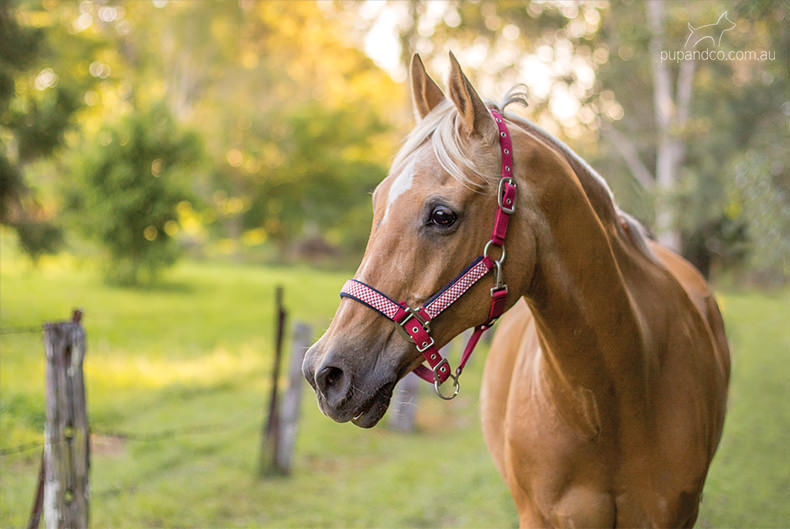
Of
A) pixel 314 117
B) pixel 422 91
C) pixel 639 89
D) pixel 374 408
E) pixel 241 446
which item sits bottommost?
pixel 241 446

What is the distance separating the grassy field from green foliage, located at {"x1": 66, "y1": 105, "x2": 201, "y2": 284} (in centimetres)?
218

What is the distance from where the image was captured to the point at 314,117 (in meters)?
26.6

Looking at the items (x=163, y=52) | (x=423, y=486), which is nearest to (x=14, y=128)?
(x=423, y=486)

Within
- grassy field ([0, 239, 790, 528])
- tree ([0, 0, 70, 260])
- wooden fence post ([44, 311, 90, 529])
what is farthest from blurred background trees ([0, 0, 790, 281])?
wooden fence post ([44, 311, 90, 529])

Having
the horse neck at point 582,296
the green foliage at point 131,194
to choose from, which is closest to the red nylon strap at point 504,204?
the horse neck at point 582,296

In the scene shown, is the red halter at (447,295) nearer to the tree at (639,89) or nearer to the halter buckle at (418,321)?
the halter buckle at (418,321)

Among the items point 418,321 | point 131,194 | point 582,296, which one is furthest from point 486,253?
point 131,194

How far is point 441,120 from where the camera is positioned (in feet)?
6.17

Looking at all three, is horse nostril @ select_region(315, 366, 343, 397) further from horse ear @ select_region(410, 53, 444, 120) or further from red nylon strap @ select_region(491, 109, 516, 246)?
horse ear @ select_region(410, 53, 444, 120)

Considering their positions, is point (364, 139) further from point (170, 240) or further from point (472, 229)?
point (472, 229)

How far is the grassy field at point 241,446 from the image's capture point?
16.4ft

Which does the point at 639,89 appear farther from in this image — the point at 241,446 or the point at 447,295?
the point at 447,295

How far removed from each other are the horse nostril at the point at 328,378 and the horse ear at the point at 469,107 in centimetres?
76

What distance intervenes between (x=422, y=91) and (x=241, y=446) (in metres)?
5.42
